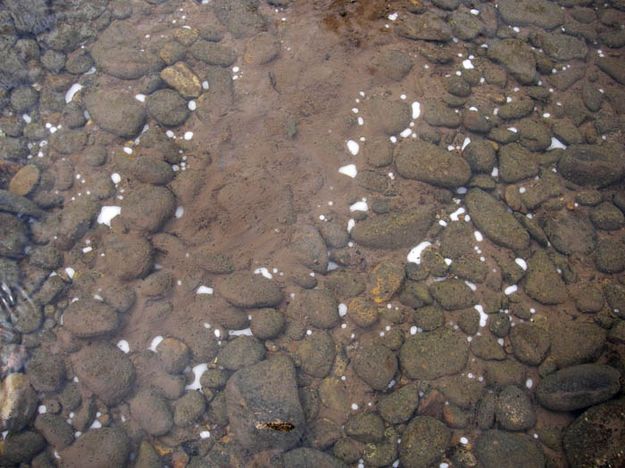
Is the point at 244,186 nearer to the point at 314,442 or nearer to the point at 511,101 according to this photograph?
the point at 314,442

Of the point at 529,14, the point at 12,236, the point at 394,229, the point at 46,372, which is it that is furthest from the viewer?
the point at 529,14

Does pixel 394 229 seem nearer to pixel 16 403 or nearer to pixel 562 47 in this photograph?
pixel 562 47

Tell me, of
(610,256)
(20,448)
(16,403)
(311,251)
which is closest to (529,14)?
(610,256)

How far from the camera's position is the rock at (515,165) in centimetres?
436

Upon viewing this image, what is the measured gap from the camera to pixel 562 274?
13.4ft

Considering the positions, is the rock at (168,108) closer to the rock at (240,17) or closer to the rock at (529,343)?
the rock at (240,17)

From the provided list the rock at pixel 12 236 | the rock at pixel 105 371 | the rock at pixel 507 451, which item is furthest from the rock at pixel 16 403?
the rock at pixel 507 451

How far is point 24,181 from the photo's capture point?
4246 millimetres

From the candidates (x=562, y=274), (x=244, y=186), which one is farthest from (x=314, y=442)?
(x=562, y=274)

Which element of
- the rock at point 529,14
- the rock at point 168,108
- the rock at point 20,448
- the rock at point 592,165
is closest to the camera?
the rock at point 20,448

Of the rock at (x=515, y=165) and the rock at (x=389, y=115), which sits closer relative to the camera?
the rock at (x=515, y=165)

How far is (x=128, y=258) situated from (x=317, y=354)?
1.79 m

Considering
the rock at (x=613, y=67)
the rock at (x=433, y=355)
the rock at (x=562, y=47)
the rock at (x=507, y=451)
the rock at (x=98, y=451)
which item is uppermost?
the rock at (x=562, y=47)

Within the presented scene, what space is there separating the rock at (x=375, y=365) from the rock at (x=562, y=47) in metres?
3.73
